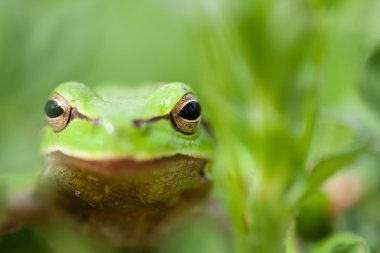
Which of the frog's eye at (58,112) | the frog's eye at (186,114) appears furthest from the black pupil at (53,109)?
the frog's eye at (186,114)

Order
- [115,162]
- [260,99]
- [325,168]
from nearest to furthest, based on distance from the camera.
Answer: [115,162], [325,168], [260,99]

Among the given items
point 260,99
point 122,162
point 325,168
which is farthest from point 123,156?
point 260,99

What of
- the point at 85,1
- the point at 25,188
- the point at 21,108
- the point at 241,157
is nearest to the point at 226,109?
the point at 241,157

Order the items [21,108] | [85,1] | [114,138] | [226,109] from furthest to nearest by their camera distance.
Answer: [85,1] < [21,108] < [226,109] < [114,138]

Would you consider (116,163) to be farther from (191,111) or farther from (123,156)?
(191,111)

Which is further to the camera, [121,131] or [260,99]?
[260,99]

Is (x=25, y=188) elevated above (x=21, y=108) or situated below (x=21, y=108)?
below

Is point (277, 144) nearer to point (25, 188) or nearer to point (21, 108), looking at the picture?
point (25, 188)
